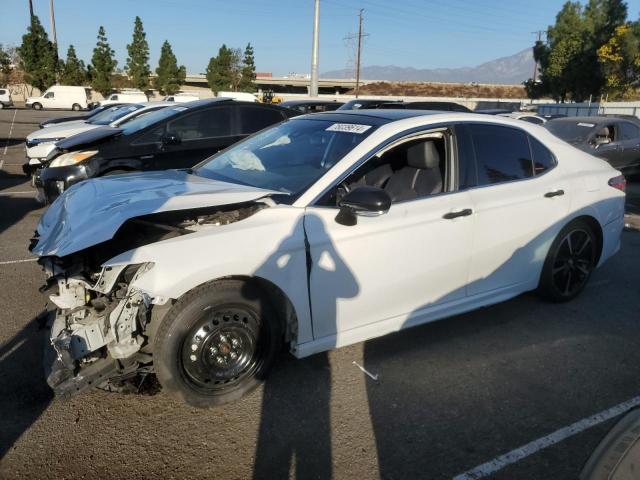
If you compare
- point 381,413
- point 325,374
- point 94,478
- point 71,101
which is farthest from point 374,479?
point 71,101

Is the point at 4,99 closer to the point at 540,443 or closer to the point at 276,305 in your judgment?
the point at 276,305

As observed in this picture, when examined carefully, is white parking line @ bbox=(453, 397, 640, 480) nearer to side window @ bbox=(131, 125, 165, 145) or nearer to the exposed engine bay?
the exposed engine bay

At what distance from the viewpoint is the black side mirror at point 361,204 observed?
304cm

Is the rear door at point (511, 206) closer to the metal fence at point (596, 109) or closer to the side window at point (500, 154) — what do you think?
the side window at point (500, 154)

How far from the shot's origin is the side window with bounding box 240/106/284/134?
829 centimetres

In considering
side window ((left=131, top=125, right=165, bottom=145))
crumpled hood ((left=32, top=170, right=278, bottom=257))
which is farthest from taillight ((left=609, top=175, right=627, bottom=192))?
side window ((left=131, top=125, right=165, bottom=145))

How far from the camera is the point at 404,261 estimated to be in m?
3.46

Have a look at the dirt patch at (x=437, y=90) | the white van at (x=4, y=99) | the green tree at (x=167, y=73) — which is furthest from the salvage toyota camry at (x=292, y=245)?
the dirt patch at (x=437, y=90)

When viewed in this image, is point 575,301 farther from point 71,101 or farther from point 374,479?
point 71,101

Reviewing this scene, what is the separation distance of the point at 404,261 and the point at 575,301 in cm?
240

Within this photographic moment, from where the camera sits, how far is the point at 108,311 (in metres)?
2.90

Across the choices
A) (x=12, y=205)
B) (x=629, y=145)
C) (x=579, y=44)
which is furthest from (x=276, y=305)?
(x=579, y=44)

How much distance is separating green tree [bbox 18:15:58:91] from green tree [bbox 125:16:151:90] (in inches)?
484

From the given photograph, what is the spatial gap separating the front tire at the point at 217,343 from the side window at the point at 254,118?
566 centimetres
